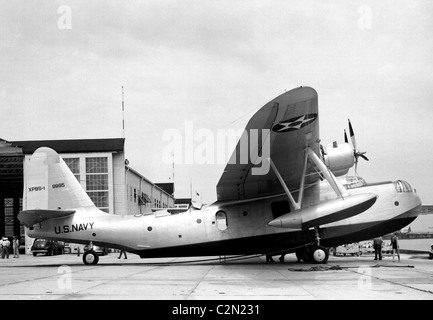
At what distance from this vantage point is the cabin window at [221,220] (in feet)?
60.2

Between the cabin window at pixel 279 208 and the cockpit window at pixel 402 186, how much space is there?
4.22 metres

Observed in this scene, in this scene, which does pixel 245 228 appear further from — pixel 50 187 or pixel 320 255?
pixel 50 187

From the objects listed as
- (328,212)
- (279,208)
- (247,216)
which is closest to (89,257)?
(247,216)

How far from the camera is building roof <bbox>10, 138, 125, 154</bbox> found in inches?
1832

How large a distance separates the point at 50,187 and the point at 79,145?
93.2 feet

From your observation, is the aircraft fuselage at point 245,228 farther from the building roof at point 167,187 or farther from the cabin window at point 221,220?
the building roof at point 167,187

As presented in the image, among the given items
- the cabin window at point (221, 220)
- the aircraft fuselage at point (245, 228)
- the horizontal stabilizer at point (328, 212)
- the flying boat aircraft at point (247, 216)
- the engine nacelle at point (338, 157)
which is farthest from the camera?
the cabin window at point (221, 220)

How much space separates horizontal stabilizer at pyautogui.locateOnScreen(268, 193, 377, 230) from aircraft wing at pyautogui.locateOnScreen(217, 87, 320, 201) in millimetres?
1876

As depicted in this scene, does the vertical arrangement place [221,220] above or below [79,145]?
below

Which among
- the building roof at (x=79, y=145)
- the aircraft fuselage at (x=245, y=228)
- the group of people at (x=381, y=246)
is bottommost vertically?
the group of people at (x=381, y=246)

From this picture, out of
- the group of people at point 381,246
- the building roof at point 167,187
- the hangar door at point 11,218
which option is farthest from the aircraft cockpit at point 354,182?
the building roof at point 167,187

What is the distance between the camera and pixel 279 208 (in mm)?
18500
